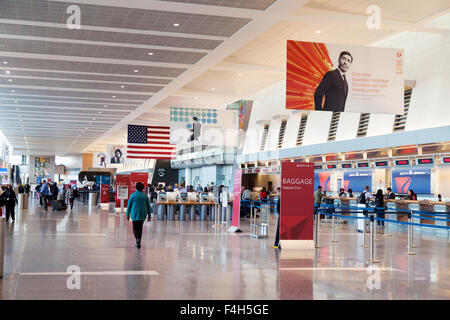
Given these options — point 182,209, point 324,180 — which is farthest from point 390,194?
point 182,209

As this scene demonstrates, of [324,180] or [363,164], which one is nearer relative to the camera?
[363,164]

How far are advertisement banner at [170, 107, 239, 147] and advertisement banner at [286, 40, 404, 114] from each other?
9.63m

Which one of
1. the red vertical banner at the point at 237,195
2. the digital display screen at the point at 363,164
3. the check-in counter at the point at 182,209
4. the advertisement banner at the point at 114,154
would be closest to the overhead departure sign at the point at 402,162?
the digital display screen at the point at 363,164

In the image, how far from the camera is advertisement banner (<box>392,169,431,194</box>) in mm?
17828

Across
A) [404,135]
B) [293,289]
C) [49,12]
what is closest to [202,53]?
[49,12]

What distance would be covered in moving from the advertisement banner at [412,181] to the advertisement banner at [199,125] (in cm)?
717

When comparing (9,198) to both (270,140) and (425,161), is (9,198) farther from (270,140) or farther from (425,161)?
(270,140)

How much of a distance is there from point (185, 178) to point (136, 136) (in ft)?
68.7

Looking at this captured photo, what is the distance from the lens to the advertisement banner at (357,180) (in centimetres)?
2122

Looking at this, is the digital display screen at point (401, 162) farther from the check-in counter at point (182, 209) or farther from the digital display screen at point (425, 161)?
the check-in counter at point (182, 209)

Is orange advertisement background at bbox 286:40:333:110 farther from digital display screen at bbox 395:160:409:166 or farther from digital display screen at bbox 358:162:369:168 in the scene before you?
digital display screen at bbox 358:162:369:168

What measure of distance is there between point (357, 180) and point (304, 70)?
11447 millimetres

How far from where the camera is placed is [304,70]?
1173 cm

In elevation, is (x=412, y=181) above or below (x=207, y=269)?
above
